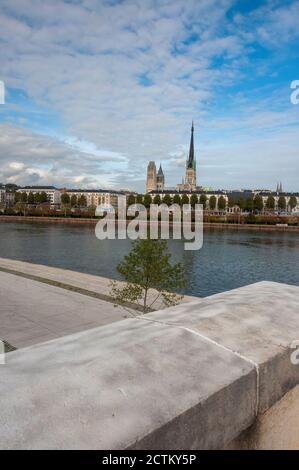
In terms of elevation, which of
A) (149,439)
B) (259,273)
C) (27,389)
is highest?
(27,389)

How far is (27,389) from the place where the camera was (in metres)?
1.45

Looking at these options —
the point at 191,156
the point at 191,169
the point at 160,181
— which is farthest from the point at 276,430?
the point at 160,181

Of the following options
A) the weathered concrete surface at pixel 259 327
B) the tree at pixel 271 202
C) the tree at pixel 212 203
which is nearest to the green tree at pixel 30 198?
the tree at pixel 212 203

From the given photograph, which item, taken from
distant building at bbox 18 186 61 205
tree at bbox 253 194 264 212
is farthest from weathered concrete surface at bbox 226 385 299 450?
distant building at bbox 18 186 61 205

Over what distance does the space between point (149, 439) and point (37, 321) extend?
9872 millimetres

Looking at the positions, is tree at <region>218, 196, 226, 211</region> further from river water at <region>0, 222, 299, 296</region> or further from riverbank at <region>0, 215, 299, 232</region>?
river water at <region>0, 222, 299, 296</region>

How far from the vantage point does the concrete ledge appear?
1.28 meters

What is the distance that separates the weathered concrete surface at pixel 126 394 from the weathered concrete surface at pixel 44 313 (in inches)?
288

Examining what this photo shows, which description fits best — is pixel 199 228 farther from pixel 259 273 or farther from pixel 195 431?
pixel 195 431

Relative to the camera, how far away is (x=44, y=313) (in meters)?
11.3

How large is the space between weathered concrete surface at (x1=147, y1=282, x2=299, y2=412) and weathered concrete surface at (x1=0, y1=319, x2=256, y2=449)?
13 centimetres

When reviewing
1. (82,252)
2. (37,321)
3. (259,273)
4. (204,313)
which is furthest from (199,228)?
(204,313)

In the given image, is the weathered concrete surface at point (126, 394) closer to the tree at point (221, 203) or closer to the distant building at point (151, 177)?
the tree at point (221, 203)

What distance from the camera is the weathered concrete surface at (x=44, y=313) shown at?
30.5 ft
